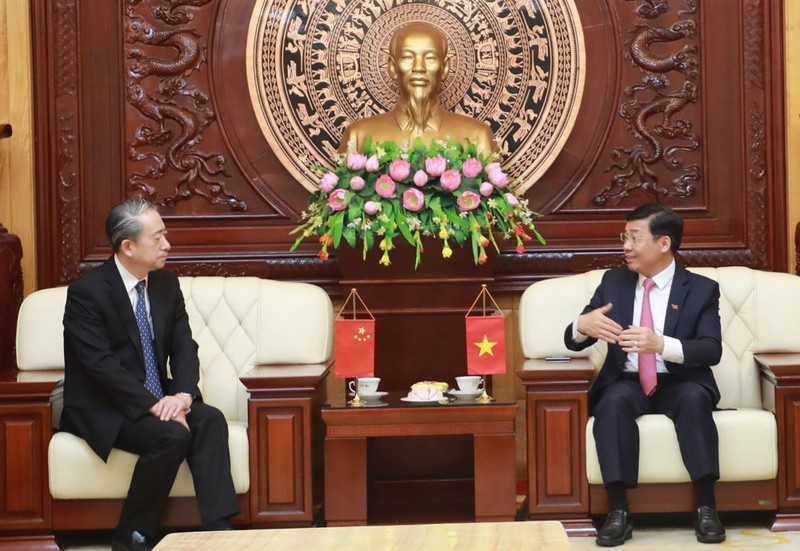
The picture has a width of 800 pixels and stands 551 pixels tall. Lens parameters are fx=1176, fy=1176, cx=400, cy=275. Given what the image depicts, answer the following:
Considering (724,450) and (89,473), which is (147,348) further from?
(724,450)

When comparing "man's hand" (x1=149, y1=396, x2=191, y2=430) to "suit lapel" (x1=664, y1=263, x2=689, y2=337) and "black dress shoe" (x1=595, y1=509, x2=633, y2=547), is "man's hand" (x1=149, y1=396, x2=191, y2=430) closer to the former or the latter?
"black dress shoe" (x1=595, y1=509, x2=633, y2=547)

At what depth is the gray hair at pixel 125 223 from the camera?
3.85m

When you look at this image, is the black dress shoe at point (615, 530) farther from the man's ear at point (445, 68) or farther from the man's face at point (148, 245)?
the man's ear at point (445, 68)

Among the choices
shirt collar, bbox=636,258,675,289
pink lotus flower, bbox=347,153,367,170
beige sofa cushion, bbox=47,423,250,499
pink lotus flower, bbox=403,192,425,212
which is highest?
pink lotus flower, bbox=347,153,367,170

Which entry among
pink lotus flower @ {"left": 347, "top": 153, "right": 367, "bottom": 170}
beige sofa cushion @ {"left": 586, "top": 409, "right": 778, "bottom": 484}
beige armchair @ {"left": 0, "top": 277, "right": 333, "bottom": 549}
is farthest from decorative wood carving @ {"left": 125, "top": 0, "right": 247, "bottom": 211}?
beige sofa cushion @ {"left": 586, "top": 409, "right": 778, "bottom": 484}

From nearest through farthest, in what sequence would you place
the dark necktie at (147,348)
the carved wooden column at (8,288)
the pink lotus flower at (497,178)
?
the dark necktie at (147,348), the pink lotus flower at (497,178), the carved wooden column at (8,288)

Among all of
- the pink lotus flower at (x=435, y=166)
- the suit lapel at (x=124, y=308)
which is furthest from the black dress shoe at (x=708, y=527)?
the suit lapel at (x=124, y=308)

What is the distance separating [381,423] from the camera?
12.6ft

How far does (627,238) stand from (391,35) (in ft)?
5.38

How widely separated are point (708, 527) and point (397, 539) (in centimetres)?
150

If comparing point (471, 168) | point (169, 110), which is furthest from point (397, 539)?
point (169, 110)

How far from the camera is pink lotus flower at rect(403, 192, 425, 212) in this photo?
415cm

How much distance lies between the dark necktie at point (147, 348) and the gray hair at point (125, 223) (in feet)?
0.55

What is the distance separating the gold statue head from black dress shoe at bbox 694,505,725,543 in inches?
78.1
